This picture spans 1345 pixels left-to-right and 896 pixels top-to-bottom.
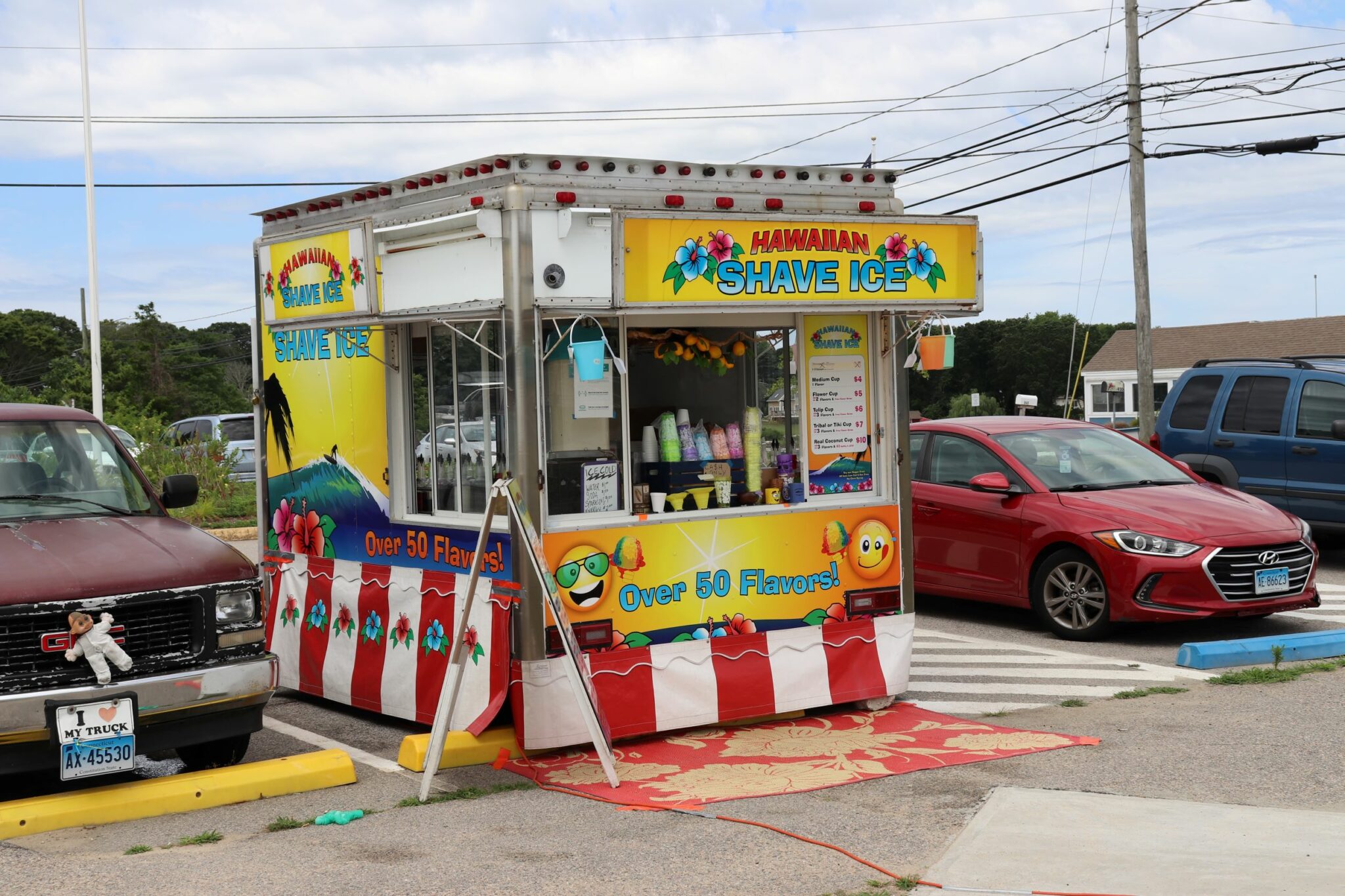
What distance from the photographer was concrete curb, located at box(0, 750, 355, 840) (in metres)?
6.22

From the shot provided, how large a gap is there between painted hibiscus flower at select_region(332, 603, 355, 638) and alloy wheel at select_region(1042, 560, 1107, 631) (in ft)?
17.2

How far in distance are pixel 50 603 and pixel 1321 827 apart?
214 inches

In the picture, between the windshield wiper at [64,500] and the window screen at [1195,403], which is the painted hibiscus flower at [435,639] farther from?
the window screen at [1195,403]

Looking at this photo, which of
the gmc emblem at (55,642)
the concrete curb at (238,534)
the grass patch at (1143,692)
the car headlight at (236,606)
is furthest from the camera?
the concrete curb at (238,534)

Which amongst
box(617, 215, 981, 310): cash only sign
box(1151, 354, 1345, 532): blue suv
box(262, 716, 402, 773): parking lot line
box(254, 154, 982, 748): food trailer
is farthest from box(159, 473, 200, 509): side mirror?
box(1151, 354, 1345, 532): blue suv

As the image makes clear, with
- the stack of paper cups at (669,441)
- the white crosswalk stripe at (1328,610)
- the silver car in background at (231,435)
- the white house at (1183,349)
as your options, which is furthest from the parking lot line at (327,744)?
the white house at (1183,349)

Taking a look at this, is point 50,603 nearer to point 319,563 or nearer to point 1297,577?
point 319,563

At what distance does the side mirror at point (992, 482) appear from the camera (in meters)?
11.2

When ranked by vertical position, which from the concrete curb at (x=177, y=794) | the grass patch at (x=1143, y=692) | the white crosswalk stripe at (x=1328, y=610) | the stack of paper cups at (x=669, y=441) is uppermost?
the stack of paper cups at (x=669, y=441)

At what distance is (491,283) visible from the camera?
7.19 metres

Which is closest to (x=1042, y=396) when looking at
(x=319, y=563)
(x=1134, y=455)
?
(x=1134, y=455)

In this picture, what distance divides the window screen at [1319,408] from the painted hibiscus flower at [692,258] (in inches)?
346

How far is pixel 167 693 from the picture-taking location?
21.7ft

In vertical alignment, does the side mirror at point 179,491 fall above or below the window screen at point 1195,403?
below
